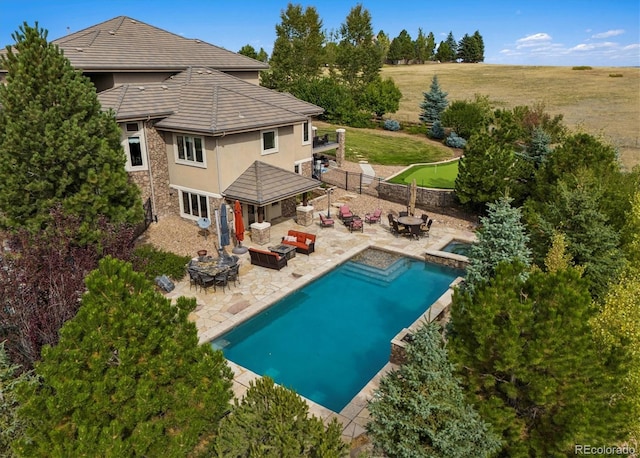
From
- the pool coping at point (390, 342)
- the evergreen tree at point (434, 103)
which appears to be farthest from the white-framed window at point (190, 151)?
the evergreen tree at point (434, 103)

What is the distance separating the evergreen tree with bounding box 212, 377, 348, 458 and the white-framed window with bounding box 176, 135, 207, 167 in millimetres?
15854

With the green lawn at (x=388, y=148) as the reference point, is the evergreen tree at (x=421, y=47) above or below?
above

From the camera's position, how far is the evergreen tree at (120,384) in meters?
5.74

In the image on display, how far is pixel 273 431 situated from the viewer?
21.7 feet

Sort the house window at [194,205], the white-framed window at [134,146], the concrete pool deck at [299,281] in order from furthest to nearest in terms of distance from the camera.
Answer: the house window at [194,205]
the white-framed window at [134,146]
the concrete pool deck at [299,281]

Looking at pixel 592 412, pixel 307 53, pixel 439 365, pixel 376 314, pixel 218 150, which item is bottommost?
pixel 376 314

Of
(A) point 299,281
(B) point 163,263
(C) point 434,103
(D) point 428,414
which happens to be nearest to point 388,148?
(C) point 434,103

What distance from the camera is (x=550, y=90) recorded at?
273 feet

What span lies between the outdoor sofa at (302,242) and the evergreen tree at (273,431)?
41.0 ft

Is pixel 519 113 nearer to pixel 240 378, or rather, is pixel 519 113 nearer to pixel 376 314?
pixel 376 314

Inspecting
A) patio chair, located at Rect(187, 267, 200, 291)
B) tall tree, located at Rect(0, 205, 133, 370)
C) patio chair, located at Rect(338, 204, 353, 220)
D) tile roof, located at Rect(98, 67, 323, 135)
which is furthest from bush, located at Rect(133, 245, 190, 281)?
patio chair, located at Rect(338, 204, 353, 220)

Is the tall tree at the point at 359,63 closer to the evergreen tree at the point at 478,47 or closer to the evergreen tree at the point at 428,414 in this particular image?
the evergreen tree at the point at 428,414

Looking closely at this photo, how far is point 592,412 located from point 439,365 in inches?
103

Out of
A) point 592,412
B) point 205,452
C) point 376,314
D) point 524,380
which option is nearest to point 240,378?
point 205,452
